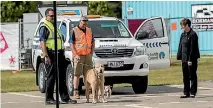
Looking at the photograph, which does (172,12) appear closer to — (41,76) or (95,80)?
(41,76)

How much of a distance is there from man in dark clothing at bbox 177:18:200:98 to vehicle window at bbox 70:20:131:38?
2346mm

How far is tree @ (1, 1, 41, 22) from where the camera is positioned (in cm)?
5500

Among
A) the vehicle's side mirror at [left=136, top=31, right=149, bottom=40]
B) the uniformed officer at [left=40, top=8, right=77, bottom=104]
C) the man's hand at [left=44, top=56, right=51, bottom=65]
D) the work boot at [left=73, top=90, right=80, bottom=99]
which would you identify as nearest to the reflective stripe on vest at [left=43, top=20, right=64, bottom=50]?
the uniformed officer at [left=40, top=8, right=77, bottom=104]

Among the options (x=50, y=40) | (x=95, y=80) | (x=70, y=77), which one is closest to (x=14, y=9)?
(x=70, y=77)

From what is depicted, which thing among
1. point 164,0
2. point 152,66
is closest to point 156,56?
point 152,66

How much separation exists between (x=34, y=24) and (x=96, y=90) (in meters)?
20.6

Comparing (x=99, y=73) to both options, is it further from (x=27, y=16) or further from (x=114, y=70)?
(x=27, y=16)

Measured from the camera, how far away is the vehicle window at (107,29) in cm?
1691

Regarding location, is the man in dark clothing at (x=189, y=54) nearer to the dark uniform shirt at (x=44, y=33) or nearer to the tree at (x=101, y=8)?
the dark uniform shirt at (x=44, y=33)

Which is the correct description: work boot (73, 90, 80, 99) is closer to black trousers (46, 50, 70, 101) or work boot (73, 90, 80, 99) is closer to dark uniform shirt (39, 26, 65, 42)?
black trousers (46, 50, 70, 101)

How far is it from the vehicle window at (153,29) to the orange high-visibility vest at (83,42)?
4.34 m

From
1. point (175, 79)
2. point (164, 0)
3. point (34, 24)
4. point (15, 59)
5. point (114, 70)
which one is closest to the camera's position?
point (114, 70)

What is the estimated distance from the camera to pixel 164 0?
41.2 meters

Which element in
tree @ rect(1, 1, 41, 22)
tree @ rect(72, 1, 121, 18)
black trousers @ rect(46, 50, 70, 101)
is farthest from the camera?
tree @ rect(1, 1, 41, 22)
